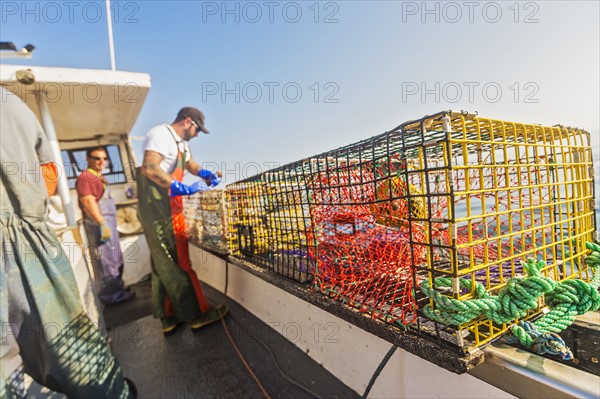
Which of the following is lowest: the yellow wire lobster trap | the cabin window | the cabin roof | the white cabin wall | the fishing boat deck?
the fishing boat deck

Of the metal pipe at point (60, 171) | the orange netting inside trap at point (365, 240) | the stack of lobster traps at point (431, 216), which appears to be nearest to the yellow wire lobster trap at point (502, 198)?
the stack of lobster traps at point (431, 216)

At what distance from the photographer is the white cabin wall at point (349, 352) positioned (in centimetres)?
124

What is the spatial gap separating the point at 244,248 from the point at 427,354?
84.0 inches

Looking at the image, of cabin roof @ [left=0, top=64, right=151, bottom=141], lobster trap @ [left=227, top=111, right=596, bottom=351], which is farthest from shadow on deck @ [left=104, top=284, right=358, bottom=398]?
cabin roof @ [left=0, top=64, right=151, bottom=141]

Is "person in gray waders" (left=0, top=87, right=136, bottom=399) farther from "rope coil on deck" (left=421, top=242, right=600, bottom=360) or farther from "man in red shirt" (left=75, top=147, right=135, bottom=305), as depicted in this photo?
"man in red shirt" (left=75, top=147, right=135, bottom=305)

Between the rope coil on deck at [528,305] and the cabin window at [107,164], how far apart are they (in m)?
5.52

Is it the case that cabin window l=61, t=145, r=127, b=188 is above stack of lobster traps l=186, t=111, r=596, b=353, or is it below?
above

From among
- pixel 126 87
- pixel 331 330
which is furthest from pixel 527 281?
pixel 126 87

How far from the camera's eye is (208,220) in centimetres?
373

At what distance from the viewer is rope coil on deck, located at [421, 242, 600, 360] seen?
0.99m

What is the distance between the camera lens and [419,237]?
1.58 metres

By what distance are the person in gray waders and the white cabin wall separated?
3.96 feet

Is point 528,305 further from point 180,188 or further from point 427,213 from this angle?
point 180,188

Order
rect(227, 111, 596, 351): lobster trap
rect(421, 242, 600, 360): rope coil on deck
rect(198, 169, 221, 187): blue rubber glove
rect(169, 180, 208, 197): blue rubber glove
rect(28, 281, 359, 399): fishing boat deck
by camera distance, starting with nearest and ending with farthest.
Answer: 1. rect(421, 242, 600, 360): rope coil on deck
2. rect(227, 111, 596, 351): lobster trap
3. rect(28, 281, 359, 399): fishing boat deck
4. rect(169, 180, 208, 197): blue rubber glove
5. rect(198, 169, 221, 187): blue rubber glove
